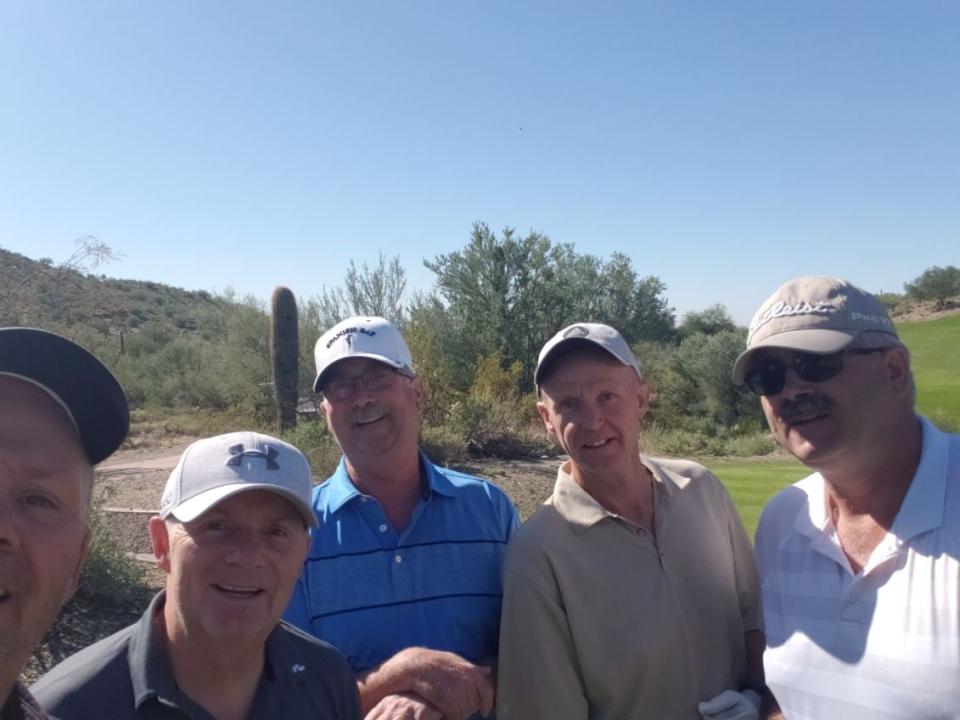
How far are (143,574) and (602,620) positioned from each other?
6.54 m

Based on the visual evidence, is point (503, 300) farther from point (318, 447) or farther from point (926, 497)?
point (926, 497)

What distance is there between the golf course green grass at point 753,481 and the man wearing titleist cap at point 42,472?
902 centimetres

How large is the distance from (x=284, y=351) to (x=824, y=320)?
14267 mm

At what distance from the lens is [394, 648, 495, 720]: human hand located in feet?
7.82

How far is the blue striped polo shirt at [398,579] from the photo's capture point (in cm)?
263

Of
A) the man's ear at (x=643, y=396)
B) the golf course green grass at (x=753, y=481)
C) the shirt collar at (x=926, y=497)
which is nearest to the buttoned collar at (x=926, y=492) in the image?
the shirt collar at (x=926, y=497)

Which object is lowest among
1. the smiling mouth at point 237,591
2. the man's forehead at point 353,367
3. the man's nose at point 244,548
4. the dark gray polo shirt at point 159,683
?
the dark gray polo shirt at point 159,683

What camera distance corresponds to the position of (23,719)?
148cm

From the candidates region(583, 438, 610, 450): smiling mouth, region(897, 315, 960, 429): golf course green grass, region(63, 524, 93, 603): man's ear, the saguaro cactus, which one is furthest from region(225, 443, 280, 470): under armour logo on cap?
region(897, 315, 960, 429): golf course green grass

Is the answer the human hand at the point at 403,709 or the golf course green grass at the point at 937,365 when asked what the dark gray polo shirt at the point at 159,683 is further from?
the golf course green grass at the point at 937,365

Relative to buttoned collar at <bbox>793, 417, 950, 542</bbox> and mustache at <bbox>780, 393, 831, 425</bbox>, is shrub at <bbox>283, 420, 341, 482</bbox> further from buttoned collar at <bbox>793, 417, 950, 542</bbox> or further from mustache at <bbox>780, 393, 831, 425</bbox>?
buttoned collar at <bbox>793, 417, 950, 542</bbox>

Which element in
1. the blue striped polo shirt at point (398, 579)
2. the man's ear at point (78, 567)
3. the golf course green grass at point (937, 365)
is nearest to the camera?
the man's ear at point (78, 567)

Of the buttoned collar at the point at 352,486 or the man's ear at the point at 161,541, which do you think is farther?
the buttoned collar at the point at 352,486

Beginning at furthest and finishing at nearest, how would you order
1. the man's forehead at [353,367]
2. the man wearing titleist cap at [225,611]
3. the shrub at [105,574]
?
the shrub at [105,574] < the man's forehead at [353,367] < the man wearing titleist cap at [225,611]
